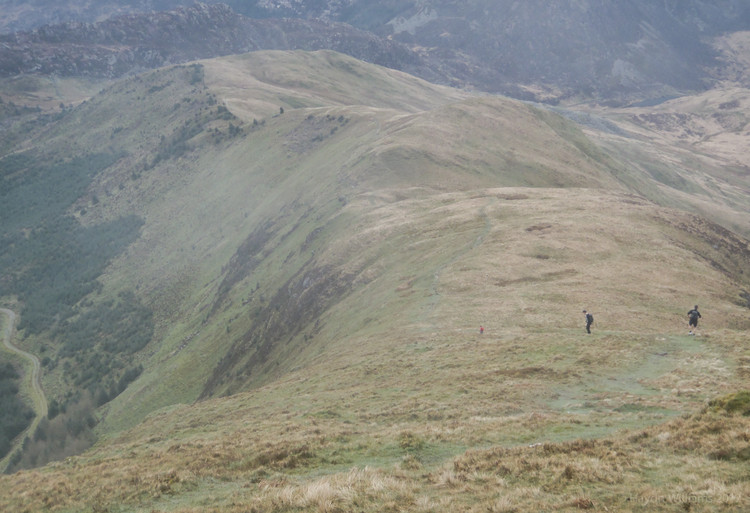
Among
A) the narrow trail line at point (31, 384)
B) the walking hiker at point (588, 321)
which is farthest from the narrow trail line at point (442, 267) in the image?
the narrow trail line at point (31, 384)

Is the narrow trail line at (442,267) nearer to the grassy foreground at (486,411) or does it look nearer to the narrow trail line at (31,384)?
the grassy foreground at (486,411)

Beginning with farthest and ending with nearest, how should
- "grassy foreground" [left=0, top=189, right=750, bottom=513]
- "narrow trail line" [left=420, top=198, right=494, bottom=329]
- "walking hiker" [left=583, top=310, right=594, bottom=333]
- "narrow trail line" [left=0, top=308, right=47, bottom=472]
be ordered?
"narrow trail line" [left=0, top=308, right=47, bottom=472]
"narrow trail line" [left=420, top=198, right=494, bottom=329]
"walking hiker" [left=583, top=310, right=594, bottom=333]
"grassy foreground" [left=0, top=189, right=750, bottom=513]

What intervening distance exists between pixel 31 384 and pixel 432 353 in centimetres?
11040

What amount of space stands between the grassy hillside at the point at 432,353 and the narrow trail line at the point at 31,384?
2.85 metres

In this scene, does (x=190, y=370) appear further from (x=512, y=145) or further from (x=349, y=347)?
(x=512, y=145)

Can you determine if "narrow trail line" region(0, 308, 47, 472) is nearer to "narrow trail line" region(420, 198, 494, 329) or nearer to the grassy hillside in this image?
the grassy hillside

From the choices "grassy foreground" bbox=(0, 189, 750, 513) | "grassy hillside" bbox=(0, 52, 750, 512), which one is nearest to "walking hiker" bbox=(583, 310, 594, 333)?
"grassy hillside" bbox=(0, 52, 750, 512)

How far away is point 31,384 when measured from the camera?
111 meters

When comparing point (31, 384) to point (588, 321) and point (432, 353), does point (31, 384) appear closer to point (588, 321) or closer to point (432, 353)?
point (432, 353)

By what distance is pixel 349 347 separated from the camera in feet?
145

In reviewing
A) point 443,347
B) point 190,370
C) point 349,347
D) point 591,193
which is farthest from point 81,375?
point 591,193

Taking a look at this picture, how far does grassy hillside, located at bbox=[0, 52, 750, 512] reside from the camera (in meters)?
15.6

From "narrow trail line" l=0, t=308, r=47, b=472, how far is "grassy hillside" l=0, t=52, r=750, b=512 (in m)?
2.85

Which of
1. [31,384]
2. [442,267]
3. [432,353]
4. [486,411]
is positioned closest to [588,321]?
[432,353]
